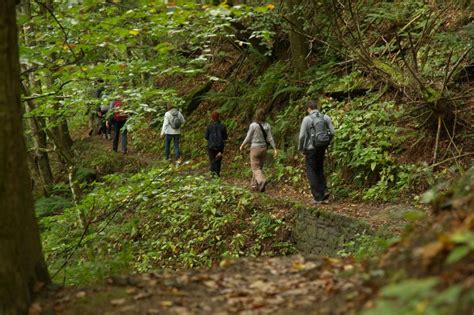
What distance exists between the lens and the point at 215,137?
14.1 metres

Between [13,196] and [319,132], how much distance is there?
7.25m

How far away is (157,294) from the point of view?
462 centimetres

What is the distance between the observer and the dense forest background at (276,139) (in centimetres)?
506

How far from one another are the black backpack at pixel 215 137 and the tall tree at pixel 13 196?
940cm

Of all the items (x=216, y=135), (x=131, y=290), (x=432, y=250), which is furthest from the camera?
(x=216, y=135)

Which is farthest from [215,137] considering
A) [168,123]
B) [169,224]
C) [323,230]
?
[323,230]

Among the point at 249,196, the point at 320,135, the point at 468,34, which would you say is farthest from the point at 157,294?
the point at 468,34

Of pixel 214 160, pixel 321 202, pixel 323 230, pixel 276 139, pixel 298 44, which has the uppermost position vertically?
pixel 298 44

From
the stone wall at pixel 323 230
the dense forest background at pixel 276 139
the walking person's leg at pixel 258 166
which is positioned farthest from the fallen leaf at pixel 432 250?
the walking person's leg at pixel 258 166

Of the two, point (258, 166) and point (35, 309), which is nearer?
point (35, 309)

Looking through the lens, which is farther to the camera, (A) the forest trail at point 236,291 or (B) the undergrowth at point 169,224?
(B) the undergrowth at point 169,224

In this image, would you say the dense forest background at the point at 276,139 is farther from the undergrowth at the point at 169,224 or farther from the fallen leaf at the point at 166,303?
the fallen leaf at the point at 166,303

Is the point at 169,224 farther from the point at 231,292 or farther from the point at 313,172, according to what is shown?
the point at 231,292

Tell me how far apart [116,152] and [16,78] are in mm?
15409
